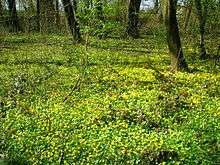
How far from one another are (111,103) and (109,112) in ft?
3.38

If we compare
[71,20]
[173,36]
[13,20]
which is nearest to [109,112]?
[173,36]

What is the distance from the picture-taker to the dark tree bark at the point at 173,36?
1944cm

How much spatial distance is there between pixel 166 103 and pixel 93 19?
12.2 feet

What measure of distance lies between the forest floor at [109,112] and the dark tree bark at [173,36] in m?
0.61

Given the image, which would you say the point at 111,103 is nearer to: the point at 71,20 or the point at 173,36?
the point at 173,36

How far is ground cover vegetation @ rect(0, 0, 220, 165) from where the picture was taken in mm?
11734

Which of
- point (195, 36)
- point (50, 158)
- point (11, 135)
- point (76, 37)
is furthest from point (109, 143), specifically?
point (76, 37)

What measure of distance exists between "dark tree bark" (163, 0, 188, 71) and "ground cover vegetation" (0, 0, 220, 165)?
0.04 m

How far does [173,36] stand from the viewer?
19750 millimetres

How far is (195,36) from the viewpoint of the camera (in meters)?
26.5

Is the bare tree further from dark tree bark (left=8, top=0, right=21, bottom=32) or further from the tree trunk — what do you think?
dark tree bark (left=8, top=0, right=21, bottom=32)

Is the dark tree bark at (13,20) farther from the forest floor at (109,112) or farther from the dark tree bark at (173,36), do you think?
the dark tree bark at (173,36)

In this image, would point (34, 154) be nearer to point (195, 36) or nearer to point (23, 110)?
point (23, 110)

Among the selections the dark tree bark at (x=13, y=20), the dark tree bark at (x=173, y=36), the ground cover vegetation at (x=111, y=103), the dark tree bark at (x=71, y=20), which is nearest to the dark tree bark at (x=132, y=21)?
the dark tree bark at (x=71, y=20)
